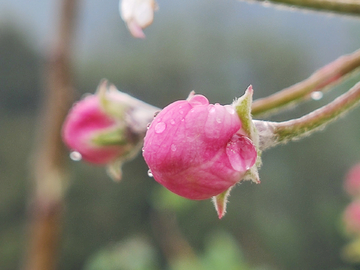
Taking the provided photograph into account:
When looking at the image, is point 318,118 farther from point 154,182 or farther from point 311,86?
point 154,182

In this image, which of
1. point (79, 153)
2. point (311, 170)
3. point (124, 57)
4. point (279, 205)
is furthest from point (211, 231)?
point (79, 153)

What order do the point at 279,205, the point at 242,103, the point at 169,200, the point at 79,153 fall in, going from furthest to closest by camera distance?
the point at 279,205, the point at 169,200, the point at 79,153, the point at 242,103

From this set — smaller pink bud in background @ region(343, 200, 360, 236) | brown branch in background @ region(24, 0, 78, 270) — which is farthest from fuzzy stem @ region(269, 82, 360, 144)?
smaller pink bud in background @ region(343, 200, 360, 236)

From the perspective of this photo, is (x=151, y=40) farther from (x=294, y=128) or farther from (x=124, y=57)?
(x=294, y=128)

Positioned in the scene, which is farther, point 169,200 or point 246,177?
point 169,200

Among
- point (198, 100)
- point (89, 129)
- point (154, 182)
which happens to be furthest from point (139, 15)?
point (154, 182)

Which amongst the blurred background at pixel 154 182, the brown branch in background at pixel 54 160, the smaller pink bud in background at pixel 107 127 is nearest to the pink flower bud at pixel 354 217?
the brown branch in background at pixel 54 160

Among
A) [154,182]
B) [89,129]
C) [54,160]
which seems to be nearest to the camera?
[89,129]

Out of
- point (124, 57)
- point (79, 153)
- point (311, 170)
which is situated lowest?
point (79, 153)
